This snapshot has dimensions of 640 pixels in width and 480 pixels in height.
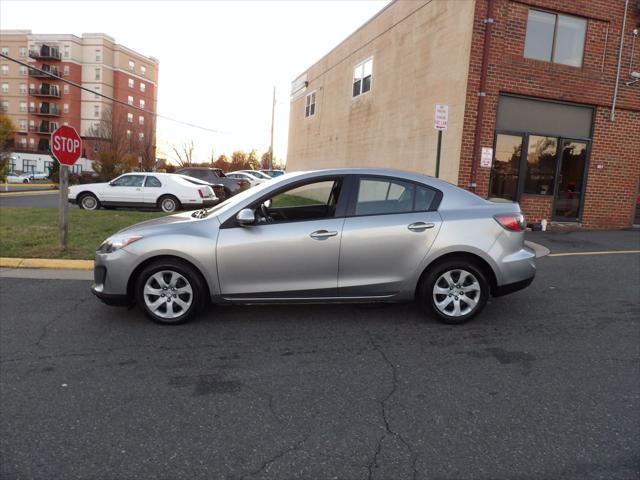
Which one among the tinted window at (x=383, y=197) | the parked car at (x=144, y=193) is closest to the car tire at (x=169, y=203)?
the parked car at (x=144, y=193)

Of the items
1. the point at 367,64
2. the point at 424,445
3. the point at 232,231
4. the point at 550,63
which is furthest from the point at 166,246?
the point at 367,64

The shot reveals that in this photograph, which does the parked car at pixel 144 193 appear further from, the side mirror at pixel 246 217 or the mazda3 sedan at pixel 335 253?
the side mirror at pixel 246 217

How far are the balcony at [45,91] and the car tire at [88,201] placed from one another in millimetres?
68383

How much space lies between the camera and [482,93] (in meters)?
11.3

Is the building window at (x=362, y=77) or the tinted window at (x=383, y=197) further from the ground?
the building window at (x=362, y=77)

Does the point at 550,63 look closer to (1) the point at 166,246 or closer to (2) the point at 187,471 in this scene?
(1) the point at 166,246

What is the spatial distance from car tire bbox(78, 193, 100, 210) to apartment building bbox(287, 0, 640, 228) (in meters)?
9.78

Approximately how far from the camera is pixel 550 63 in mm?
11906

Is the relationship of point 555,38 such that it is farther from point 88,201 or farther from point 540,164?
point 88,201

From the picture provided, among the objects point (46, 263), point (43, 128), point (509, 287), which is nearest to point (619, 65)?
point (509, 287)

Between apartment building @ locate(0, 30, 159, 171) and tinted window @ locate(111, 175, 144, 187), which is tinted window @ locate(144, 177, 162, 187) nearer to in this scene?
tinted window @ locate(111, 175, 144, 187)

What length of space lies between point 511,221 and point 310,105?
68.1 ft

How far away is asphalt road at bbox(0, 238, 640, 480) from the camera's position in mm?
2703

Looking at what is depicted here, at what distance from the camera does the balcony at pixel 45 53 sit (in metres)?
70.9
